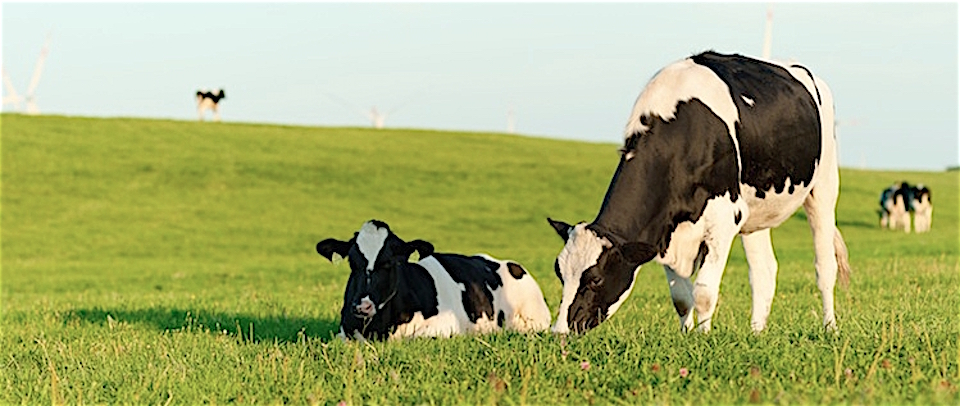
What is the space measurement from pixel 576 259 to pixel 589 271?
139mm

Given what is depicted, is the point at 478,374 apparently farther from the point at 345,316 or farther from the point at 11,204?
the point at 11,204

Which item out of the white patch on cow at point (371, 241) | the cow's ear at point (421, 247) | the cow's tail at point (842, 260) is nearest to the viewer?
the white patch on cow at point (371, 241)

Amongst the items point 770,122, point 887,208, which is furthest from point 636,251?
point 887,208

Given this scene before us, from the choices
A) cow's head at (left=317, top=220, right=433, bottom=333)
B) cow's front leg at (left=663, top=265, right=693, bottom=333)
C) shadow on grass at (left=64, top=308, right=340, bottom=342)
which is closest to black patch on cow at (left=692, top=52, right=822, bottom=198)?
cow's front leg at (left=663, top=265, right=693, bottom=333)

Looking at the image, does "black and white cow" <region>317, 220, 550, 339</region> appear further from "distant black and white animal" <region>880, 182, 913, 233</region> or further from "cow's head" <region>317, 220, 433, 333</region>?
"distant black and white animal" <region>880, 182, 913, 233</region>

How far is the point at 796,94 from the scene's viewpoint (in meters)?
10.3

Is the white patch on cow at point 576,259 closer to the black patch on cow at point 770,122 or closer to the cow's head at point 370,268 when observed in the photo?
the black patch on cow at point 770,122

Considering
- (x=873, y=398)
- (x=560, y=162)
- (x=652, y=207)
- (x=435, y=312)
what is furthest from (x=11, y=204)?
(x=873, y=398)

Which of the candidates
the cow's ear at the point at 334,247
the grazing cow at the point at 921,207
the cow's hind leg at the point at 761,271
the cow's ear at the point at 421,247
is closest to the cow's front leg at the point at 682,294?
the cow's hind leg at the point at 761,271

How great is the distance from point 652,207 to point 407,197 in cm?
4042

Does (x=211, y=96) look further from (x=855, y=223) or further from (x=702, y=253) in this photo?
(x=702, y=253)

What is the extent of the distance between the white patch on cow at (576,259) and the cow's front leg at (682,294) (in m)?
1.47

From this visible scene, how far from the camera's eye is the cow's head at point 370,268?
10.1 meters

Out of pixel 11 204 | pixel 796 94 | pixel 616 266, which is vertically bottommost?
pixel 11 204
